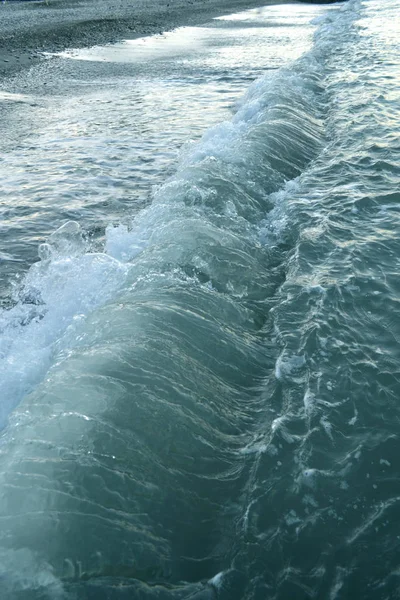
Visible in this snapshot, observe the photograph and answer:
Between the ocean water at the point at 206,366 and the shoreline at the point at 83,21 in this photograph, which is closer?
the ocean water at the point at 206,366

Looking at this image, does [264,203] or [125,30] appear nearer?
[264,203]

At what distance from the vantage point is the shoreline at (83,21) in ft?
90.5

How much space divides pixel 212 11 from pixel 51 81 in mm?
24549

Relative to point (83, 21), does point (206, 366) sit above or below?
below

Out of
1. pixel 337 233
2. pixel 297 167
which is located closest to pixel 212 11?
pixel 297 167

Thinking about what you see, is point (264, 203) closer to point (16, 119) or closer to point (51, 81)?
point (16, 119)

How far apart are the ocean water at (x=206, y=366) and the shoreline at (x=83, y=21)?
15670 millimetres

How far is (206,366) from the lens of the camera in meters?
6.02

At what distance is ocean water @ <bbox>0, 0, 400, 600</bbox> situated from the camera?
4145 millimetres

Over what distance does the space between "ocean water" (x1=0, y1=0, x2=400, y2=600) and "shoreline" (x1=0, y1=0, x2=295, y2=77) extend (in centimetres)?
1567

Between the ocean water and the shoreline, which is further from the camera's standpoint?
the shoreline

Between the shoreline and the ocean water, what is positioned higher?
the shoreline

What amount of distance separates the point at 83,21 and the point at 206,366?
3484 cm

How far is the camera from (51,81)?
69.5 ft
